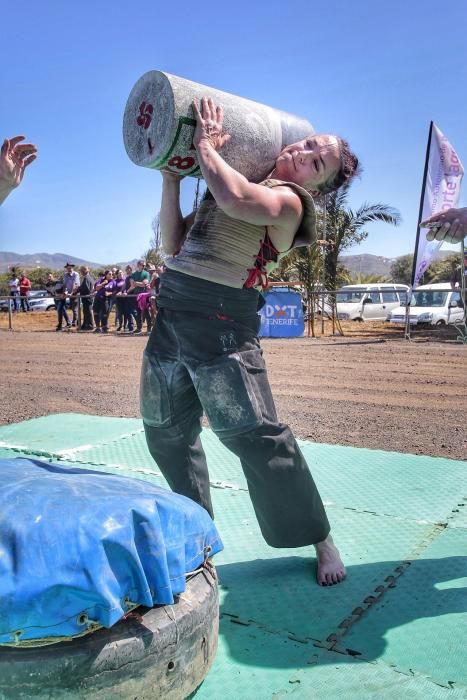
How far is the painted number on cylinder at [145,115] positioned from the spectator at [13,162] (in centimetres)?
52

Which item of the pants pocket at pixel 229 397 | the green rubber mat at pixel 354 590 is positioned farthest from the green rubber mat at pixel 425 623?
the pants pocket at pixel 229 397

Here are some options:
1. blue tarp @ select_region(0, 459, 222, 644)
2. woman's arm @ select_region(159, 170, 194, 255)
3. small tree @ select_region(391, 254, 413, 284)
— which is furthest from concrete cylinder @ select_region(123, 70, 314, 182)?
small tree @ select_region(391, 254, 413, 284)

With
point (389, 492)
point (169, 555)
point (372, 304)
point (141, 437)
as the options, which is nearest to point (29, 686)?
point (169, 555)

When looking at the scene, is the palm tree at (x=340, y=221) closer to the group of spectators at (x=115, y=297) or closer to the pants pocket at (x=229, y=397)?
the group of spectators at (x=115, y=297)

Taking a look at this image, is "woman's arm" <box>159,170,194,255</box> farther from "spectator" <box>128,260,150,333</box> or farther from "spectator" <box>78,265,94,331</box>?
"spectator" <box>78,265,94,331</box>

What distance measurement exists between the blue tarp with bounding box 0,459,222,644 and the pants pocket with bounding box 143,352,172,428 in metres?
0.70

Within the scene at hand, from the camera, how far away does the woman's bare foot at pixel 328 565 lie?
257 cm

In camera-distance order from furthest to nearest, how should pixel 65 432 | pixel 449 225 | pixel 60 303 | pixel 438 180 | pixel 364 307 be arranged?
pixel 364 307 < pixel 60 303 < pixel 438 180 < pixel 65 432 < pixel 449 225

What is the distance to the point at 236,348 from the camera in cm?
241

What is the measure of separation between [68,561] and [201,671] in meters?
0.56

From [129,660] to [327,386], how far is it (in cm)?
670

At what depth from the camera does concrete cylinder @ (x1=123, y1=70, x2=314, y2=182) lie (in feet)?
7.43

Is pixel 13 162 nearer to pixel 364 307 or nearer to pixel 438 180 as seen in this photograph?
pixel 438 180

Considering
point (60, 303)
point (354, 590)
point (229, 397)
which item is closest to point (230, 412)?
point (229, 397)
